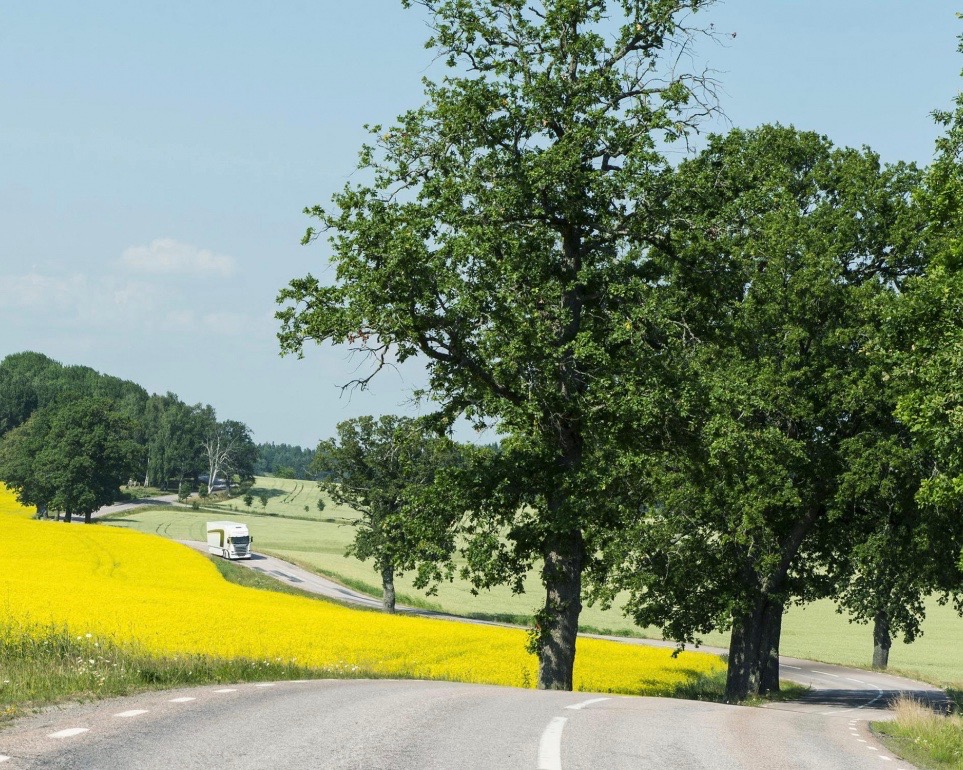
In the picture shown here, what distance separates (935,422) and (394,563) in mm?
11760

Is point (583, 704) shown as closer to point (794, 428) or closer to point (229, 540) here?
point (794, 428)

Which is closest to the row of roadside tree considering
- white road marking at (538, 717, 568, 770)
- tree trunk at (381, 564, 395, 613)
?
white road marking at (538, 717, 568, 770)

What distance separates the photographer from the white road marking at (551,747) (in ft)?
27.3

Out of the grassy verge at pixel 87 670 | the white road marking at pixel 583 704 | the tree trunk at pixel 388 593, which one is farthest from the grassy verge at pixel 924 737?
the tree trunk at pixel 388 593

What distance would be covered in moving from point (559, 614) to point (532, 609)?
20027 millimetres

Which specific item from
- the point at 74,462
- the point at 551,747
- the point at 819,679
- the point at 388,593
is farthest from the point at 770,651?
the point at 74,462

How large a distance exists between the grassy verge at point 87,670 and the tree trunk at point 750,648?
18623 millimetres

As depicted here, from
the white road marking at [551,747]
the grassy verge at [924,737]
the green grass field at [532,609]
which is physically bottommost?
the green grass field at [532,609]

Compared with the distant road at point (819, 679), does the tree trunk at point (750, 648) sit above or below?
above

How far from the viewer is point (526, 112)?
23500 millimetres

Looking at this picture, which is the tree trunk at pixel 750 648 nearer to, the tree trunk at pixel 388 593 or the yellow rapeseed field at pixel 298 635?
the yellow rapeseed field at pixel 298 635

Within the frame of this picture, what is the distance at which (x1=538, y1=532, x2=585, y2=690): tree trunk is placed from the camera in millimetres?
23766

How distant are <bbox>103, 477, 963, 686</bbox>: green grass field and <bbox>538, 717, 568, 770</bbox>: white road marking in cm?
3442

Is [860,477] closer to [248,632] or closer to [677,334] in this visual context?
[677,334]
